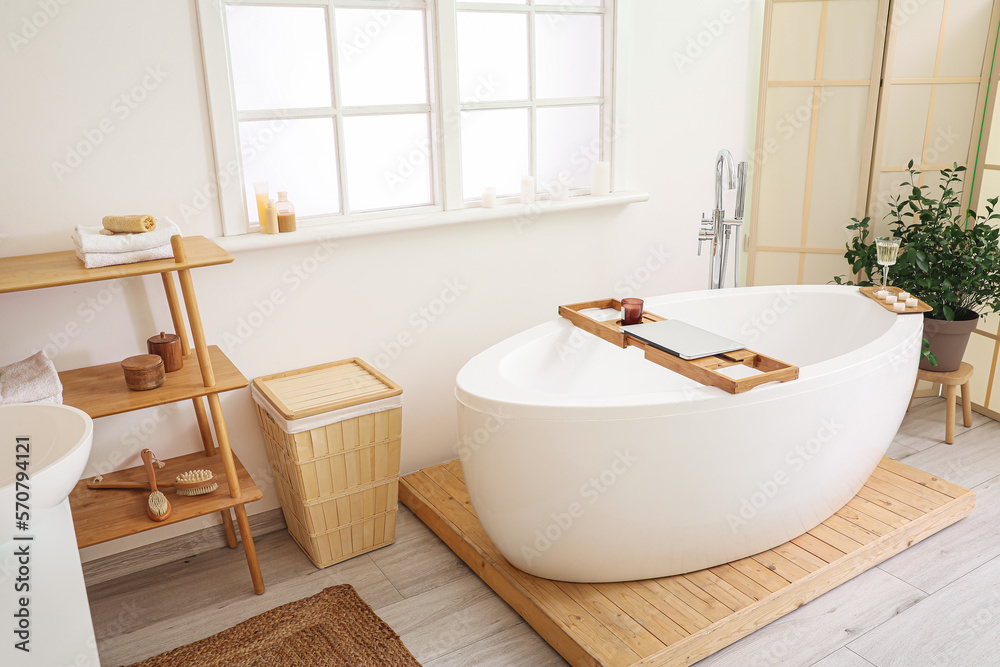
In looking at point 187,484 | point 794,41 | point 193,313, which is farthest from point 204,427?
point 794,41

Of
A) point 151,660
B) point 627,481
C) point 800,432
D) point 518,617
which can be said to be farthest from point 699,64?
point 151,660

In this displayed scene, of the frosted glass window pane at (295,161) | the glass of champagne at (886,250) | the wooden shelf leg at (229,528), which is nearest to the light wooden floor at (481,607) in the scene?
the wooden shelf leg at (229,528)

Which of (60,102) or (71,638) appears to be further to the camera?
(60,102)

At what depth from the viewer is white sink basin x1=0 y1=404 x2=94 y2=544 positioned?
1.10m

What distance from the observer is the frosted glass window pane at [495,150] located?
279 centimetres

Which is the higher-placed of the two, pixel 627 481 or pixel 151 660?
pixel 627 481

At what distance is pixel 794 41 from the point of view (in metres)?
3.17

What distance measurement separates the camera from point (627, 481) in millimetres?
1862

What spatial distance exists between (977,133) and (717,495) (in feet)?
6.95

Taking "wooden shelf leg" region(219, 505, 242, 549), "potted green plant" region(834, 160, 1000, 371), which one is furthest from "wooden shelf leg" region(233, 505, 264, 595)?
"potted green plant" region(834, 160, 1000, 371)

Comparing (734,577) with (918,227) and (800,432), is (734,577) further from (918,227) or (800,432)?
(918,227)

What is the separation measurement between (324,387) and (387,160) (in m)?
0.82

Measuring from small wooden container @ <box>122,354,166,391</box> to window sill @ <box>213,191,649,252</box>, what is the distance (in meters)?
0.42

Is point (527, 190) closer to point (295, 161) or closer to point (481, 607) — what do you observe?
point (295, 161)
